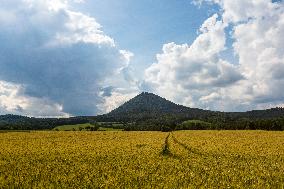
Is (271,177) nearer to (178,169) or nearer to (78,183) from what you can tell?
(178,169)

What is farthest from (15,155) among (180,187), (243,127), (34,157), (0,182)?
(243,127)

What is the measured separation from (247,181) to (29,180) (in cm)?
1148

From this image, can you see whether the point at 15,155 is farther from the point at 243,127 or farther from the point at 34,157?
the point at 243,127

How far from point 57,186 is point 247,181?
33.0ft

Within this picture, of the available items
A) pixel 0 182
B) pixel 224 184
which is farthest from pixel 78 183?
pixel 224 184

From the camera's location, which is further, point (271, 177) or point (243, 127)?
point (243, 127)

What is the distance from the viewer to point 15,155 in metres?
33.1

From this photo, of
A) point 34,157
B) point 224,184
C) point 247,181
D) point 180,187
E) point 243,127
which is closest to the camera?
point 180,187

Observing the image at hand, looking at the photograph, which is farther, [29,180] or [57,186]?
[29,180]

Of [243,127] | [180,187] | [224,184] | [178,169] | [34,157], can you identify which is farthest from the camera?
[243,127]

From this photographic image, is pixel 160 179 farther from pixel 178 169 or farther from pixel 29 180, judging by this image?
pixel 29 180

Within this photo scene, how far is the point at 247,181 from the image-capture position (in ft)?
65.8

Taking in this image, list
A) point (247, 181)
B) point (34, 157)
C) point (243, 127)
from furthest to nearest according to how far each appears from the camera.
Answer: point (243, 127) < point (34, 157) < point (247, 181)

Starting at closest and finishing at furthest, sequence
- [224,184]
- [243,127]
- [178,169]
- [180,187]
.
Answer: [180,187], [224,184], [178,169], [243,127]
